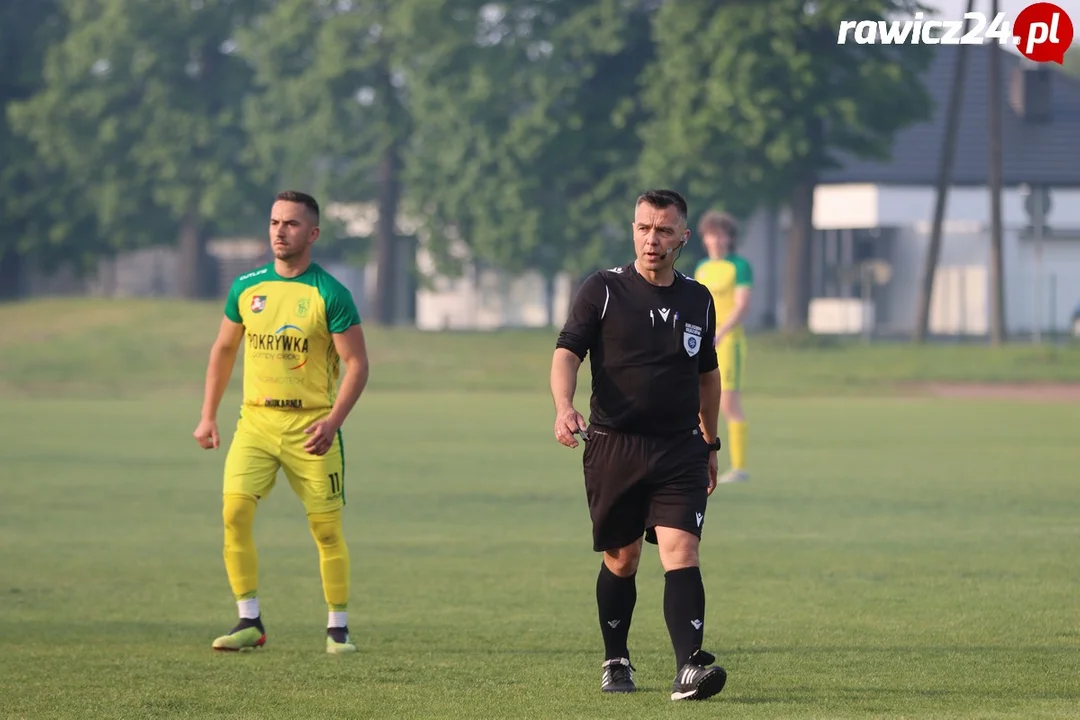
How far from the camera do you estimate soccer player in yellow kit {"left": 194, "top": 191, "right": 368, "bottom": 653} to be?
8633 mm

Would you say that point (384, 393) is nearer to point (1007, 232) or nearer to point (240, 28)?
point (240, 28)

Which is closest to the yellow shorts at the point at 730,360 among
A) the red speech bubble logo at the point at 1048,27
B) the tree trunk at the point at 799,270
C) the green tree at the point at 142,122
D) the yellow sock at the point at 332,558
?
the red speech bubble logo at the point at 1048,27

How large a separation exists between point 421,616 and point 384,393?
2677 cm

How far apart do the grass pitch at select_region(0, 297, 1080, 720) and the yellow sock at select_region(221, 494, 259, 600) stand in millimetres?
351

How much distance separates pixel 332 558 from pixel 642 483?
213 cm

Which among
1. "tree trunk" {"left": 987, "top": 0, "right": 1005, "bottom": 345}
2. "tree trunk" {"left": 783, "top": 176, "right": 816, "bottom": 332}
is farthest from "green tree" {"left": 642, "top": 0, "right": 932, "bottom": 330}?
"tree trunk" {"left": 987, "top": 0, "right": 1005, "bottom": 345}

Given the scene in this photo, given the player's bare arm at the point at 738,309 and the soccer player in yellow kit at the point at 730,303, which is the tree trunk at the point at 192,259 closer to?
the soccer player in yellow kit at the point at 730,303

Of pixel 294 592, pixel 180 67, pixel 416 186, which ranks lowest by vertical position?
pixel 294 592

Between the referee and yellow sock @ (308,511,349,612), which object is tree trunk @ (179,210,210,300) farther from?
the referee

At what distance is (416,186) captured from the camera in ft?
Answer: 178

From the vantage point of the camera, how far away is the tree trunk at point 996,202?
137ft

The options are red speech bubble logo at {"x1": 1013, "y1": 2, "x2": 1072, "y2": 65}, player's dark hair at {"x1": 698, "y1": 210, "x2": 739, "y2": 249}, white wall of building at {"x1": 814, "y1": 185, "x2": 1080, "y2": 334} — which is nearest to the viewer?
player's dark hair at {"x1": 698, "y1": 210, "x2": 739, "y2": 249}

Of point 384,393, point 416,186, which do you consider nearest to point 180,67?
point 416,186

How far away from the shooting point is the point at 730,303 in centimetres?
1689
